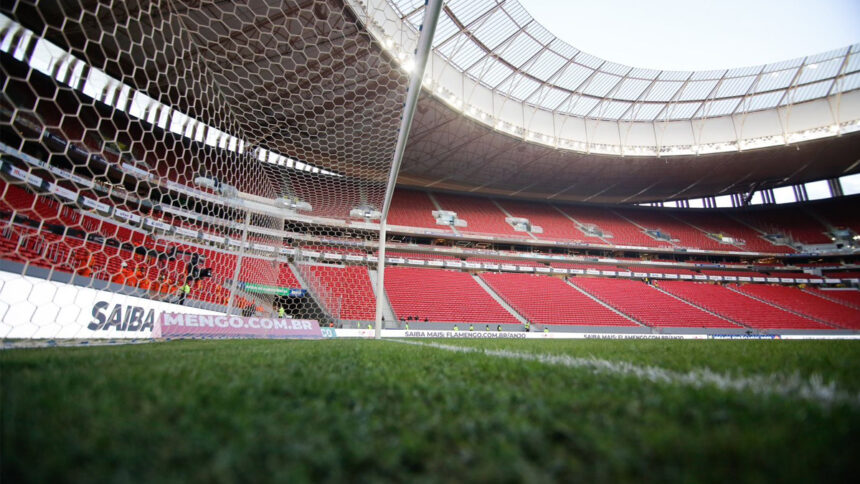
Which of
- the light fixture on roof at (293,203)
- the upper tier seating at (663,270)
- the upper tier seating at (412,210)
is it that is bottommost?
the light fixture on roof at (293,203)

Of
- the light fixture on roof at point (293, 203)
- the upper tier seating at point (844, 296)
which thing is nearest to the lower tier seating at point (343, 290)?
the light fixture on roof at point (293, 203)

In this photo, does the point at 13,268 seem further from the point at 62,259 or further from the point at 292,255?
the point at 292,255

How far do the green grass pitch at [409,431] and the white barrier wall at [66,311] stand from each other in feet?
7.51

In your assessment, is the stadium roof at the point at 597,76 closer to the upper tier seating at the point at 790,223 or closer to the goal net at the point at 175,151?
the goal net at the point at 175,151

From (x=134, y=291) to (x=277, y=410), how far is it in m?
4.84

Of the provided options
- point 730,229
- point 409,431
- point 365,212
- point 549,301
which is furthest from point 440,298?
point 730,229

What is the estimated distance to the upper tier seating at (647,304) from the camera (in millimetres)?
18141

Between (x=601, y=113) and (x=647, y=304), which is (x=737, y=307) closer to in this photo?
(x=647, y=304)

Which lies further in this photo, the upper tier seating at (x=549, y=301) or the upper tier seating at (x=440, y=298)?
the upper tier seating at (x=549, y=301)

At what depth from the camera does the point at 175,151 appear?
6.34 metres

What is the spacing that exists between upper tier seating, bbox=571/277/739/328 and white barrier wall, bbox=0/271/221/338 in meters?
20.3

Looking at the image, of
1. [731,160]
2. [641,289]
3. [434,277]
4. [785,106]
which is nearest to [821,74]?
[785,106]

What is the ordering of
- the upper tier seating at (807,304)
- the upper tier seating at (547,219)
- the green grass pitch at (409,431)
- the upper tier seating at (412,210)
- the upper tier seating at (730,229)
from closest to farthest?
the green grass pitch at (409,431) → the upper tier seating at (807,304) → the upper tier seating at (412,210) → the upper tier seating at (547,219) → the upper tier seating at (730,229)

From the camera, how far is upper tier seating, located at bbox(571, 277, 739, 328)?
59.5 feet
